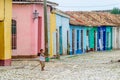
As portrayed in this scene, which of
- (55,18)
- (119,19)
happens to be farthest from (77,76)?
(119,19)

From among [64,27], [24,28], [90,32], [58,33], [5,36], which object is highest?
[64,27]

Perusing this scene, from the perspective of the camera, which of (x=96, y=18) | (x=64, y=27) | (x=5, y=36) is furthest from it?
(x=96, y=18)

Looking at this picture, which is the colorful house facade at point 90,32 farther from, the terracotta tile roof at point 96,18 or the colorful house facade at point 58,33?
the colorful house facade at point 58,33

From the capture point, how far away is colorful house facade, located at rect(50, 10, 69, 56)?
33688 millimetres

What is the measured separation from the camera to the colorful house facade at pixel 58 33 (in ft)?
111

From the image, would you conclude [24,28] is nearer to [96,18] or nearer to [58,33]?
[58,33]

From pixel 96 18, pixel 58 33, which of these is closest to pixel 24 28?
pixel 58 33

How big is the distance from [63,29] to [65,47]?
4.55ft

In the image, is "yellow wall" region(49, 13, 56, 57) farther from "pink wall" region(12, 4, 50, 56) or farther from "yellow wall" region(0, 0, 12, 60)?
"yellow wall" region(0, 0, 12, 60)

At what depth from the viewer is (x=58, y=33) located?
35.8m

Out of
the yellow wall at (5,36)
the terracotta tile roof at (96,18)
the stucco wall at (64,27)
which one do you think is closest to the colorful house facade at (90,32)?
the terracotta tile roof at (96,18)

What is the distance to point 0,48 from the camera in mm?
23703

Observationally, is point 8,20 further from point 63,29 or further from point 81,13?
point 81,13

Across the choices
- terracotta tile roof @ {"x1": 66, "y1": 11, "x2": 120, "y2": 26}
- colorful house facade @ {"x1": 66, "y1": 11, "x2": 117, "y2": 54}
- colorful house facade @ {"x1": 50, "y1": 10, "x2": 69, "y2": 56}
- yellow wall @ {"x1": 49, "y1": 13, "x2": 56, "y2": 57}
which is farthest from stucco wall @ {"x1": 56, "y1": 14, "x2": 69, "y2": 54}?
terracotta tile roof @ {"x1": 66, "y1": 11, "x2": 120, "y2": 26}
